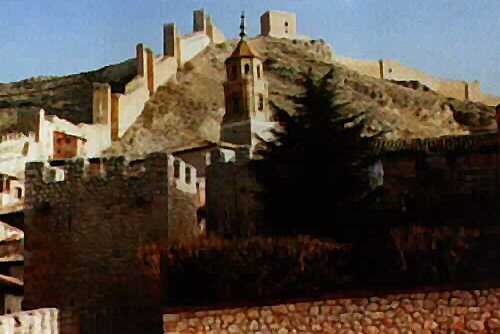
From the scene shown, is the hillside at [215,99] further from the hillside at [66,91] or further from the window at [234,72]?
the window at [234,72]

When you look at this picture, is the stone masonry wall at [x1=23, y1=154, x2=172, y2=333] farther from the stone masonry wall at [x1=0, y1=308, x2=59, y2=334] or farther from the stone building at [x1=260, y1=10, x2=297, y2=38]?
the stone building at [x1=260, y1=10, x2=297, y2=38]

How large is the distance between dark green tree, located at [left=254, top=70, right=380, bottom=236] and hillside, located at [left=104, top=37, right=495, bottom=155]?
3946 cm

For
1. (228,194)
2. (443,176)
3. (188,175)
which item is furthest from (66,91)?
(443,176)

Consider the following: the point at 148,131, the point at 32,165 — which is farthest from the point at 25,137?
the point at 32,165

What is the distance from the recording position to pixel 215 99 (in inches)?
2530

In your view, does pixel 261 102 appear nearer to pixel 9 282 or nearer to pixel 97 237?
pixel 9 282

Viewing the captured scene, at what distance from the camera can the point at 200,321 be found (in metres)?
11.2

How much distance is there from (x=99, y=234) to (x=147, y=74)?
49818mm

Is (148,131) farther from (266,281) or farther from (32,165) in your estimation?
(266,281)

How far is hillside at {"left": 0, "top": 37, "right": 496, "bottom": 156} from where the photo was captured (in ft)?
195

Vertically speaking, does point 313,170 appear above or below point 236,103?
below

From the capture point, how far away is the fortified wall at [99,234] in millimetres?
15297

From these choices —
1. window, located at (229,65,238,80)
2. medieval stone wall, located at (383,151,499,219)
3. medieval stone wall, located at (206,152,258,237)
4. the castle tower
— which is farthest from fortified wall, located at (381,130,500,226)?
window, located at (229,65,238,80)

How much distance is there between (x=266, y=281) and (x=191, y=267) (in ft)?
3.66
